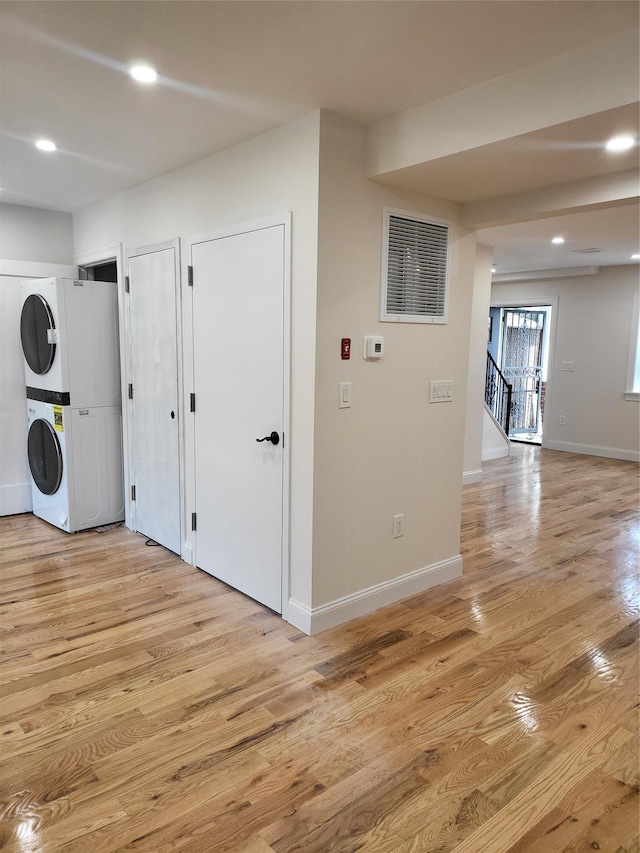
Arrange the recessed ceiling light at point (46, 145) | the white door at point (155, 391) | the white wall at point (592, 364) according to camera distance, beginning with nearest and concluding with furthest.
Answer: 1. the recessed ceiling light at point (46, 145)
2. the white door at point (155, 391)
3. the white wall at point (592, 364)

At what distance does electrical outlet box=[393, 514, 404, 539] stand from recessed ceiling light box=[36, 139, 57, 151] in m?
2.70

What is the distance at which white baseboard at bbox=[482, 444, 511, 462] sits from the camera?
7.14m

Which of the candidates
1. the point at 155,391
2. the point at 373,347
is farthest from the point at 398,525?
the point at 155,391

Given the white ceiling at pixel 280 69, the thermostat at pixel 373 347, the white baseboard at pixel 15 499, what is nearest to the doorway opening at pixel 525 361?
the white ceiling at pixel 280 69

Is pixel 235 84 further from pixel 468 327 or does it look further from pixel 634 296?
pixel 634 296

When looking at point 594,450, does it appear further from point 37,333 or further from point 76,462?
point 37,333

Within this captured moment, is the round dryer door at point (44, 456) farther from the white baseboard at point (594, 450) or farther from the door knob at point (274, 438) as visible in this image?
the white baseboard at point (594, 450)

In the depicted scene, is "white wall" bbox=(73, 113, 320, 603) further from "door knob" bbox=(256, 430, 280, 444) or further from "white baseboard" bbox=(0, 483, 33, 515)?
"white baseboard" bbox=(0, 483, 33, 515)

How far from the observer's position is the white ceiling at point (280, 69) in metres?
1.77

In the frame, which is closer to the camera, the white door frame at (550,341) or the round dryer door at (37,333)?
the round dryer door at (37,333)

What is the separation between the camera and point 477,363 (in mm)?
5785

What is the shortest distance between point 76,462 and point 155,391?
0.89 m

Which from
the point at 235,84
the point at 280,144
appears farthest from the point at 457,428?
the point at 235,84

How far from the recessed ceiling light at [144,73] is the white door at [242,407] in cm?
80
